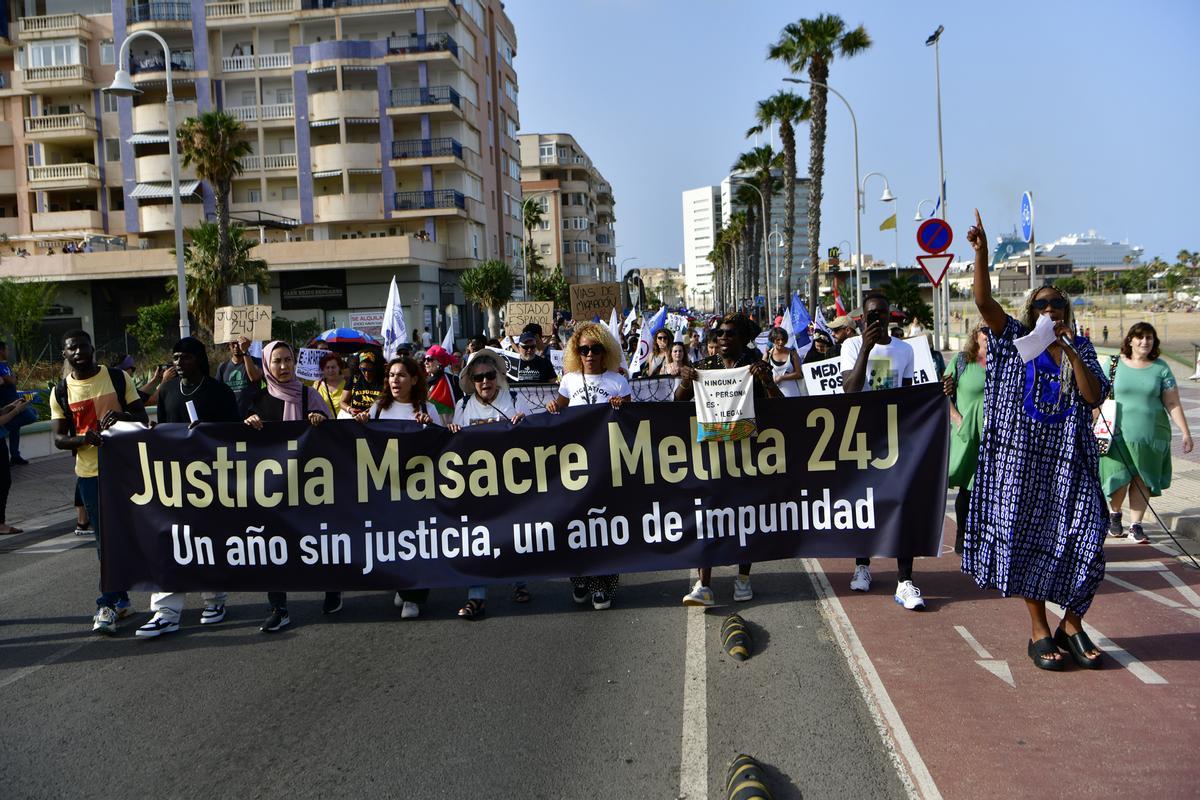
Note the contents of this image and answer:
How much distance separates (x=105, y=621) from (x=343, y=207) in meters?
44.6

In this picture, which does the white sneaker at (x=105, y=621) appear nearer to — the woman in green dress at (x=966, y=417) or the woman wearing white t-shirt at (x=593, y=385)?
the woman wearing white t-shirt at (x=593, y=385)

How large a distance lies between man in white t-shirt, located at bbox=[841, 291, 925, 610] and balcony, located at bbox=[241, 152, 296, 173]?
4647 centimetres

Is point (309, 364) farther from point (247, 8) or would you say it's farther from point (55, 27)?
point (55, 27)

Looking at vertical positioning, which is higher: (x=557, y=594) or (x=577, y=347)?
(x=577, y=347)

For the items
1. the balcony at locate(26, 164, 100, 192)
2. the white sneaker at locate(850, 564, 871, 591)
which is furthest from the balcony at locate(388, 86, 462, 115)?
the white sneaker at locate(850, 564, 871, 591)

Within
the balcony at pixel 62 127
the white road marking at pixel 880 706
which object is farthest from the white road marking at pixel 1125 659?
the balcony at pixel 62 127

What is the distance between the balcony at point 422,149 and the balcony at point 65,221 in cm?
1440

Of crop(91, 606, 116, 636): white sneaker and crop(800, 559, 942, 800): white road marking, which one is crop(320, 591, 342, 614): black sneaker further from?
crop(800, 559, 942, 800): white road marking

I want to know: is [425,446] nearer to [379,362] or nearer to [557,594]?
[557,594]

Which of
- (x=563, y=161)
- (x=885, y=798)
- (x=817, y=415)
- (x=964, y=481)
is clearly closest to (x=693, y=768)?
(x=885, y=798)

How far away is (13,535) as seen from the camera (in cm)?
1116

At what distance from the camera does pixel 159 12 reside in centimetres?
4978

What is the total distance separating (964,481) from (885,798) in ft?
11.5

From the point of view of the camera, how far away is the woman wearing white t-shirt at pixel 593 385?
7.09 m
